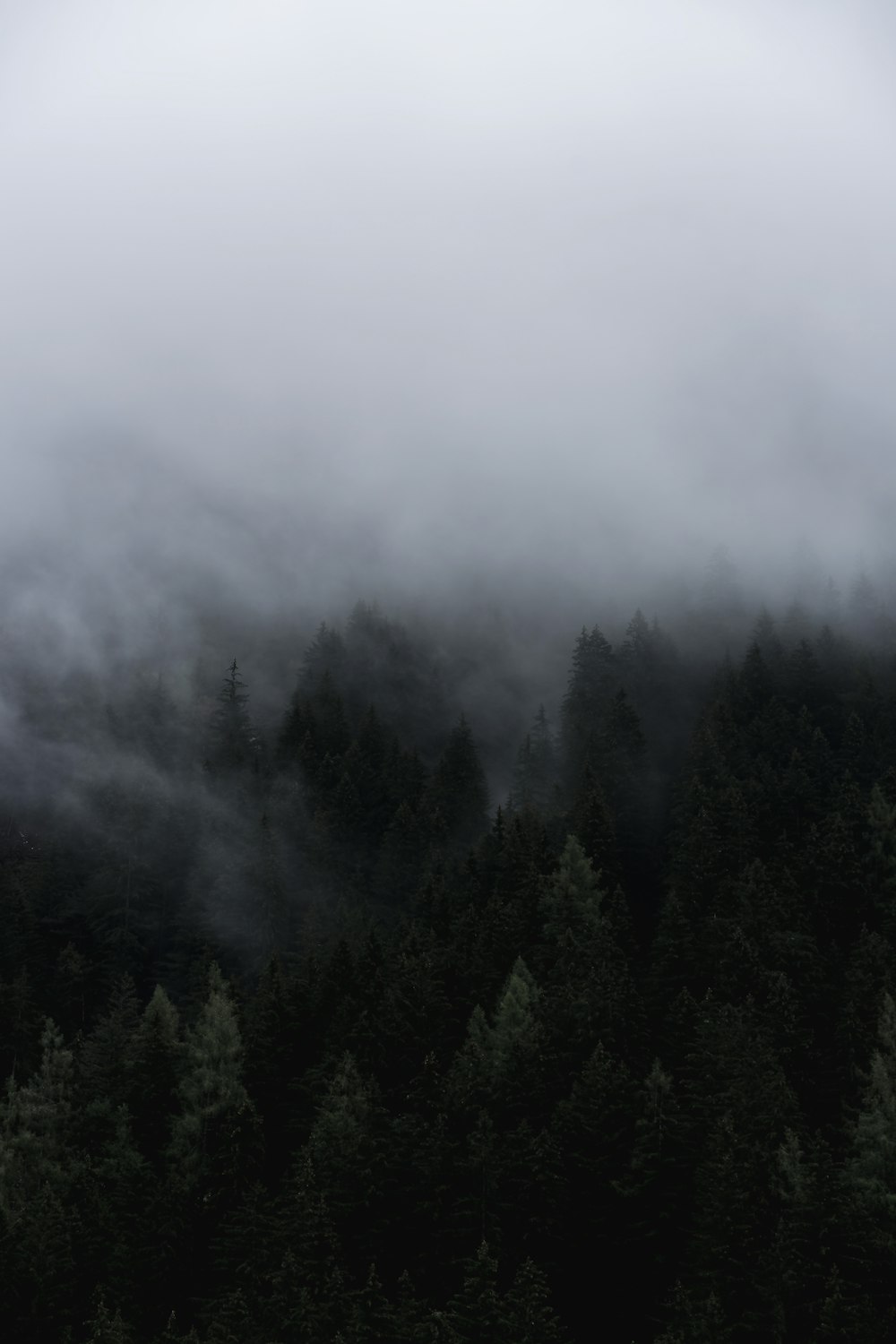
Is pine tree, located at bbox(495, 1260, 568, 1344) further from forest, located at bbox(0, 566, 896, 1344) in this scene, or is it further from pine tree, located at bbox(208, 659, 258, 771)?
pine tree, located at bbox(208, 659, 258, 771)

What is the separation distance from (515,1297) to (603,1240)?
9.93 meters

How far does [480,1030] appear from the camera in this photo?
71.0 m

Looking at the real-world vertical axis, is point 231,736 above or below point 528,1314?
above

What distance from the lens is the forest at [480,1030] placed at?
184 feet

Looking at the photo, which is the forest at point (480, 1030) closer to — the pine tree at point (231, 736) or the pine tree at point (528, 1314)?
the pine tree at point (528, 1314)

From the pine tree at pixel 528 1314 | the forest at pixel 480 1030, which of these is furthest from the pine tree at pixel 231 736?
the pine tree at pixel 528 1314

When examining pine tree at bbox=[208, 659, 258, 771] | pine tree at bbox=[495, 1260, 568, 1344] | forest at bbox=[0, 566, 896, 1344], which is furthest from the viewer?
pine tree at bbox=[208, 659, 258, 771]

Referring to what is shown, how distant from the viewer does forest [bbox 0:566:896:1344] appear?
5603 cm

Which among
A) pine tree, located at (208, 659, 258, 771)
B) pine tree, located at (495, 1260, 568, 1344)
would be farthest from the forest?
pine tree, located at (208, 659, 258, 771)

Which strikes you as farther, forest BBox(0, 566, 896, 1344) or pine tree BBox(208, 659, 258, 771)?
pine tree BBox(208, 659, 258, 771)

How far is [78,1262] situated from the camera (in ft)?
208

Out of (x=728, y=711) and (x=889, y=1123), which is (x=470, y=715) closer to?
(x=728, y=711)

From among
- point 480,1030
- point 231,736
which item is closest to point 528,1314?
point 480,1030

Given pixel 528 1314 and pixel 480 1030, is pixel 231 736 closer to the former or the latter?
pixel 480 1030
